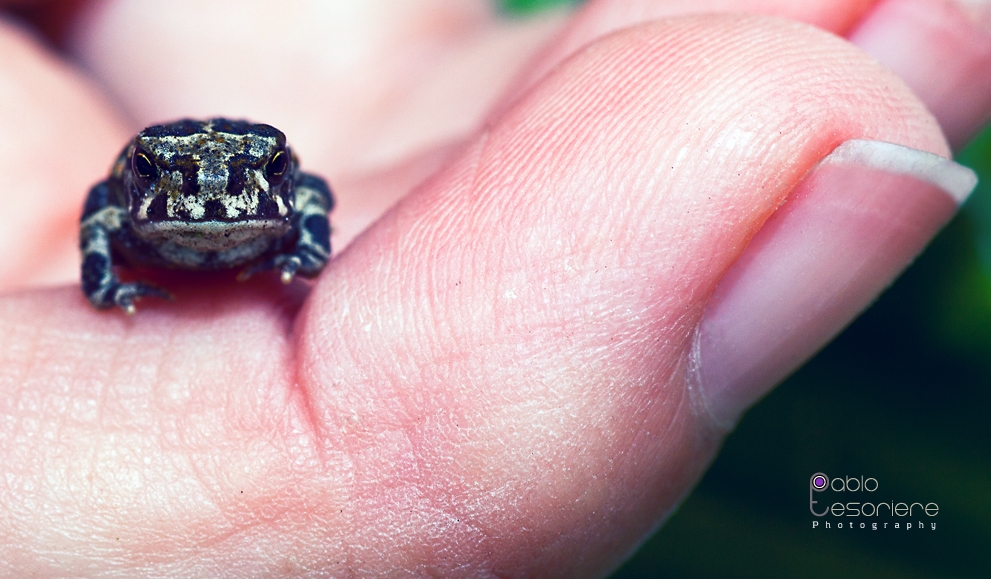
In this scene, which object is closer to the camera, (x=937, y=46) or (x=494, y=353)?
(x=494, y=353)

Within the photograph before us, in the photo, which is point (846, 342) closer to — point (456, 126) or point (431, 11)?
point (456, 126)

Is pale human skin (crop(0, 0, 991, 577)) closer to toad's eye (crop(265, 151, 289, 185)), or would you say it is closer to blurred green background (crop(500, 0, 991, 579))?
toad's eye (crop(265, 151, 289, 185))

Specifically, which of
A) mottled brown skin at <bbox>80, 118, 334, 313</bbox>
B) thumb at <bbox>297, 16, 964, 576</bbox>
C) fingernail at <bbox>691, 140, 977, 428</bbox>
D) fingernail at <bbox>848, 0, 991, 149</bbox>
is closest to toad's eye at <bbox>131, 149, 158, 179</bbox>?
mottled brown skin at <bbox>80, 118, 334, 313</bbox>

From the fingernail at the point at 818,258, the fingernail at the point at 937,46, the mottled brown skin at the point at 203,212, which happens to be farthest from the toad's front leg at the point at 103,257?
the fingernail at the point at 937,46

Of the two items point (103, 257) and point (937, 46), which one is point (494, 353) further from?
point (937, 46)

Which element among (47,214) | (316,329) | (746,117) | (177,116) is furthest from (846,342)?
(177,116)

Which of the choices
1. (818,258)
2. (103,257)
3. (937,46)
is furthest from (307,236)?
(937,46)

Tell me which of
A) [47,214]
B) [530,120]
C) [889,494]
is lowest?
[47,214]
